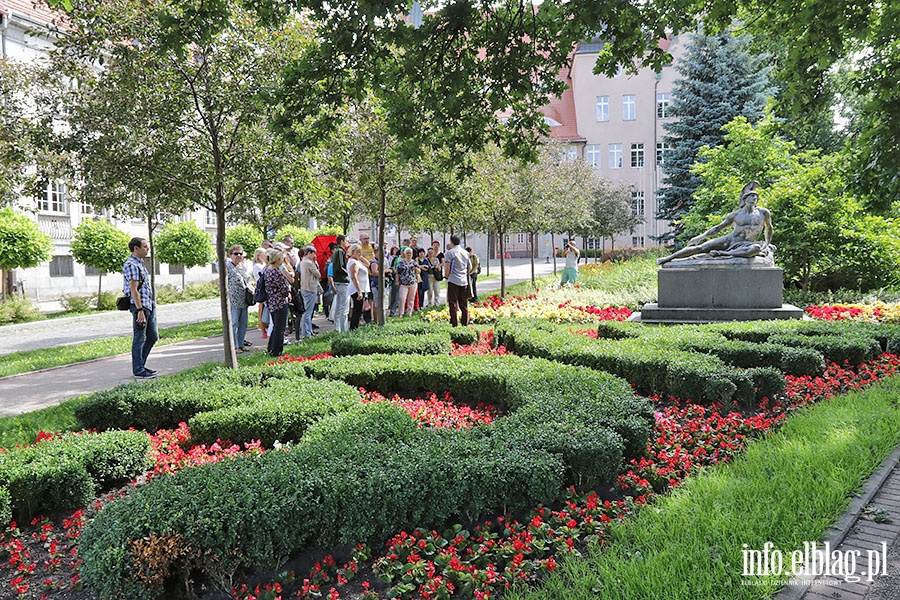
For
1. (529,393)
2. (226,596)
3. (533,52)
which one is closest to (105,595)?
(226,596)

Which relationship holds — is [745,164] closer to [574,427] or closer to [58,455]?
[574,427]

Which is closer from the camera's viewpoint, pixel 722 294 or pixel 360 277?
pixel 722 294

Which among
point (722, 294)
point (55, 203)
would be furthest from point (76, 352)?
point (55, 203)

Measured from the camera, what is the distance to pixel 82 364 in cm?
1056

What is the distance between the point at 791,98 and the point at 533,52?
5.01 metres

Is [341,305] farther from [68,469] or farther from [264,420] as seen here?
[68,469]

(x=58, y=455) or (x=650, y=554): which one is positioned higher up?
(x=58, y=455)

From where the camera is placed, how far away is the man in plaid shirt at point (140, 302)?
855cm

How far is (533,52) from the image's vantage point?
21.3 feet

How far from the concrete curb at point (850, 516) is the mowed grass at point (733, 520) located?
0.14ft

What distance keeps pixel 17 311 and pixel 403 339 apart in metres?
16.2

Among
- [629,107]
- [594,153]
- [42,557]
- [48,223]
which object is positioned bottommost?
A: [42,557]

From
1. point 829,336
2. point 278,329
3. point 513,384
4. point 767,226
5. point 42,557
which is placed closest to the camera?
point 42,557

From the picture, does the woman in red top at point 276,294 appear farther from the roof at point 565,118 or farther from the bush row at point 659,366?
the roof at point 565,118
